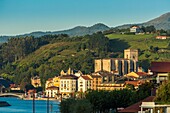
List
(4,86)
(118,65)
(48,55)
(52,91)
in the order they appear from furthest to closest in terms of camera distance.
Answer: (48,55) < (4,86) < (118,65) < (52,91)

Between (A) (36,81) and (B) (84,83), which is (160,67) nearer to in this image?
(B) (84,83)

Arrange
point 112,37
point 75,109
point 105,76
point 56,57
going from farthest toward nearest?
1. point 112,37
2. point 56,57
3. point 105,76
4. point 75,109

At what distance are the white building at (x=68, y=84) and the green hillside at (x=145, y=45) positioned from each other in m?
14.6

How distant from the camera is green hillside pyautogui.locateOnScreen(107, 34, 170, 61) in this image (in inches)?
5738

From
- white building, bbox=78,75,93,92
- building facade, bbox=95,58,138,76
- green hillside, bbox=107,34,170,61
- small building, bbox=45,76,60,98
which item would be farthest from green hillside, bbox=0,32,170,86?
white building, bbox=78,75,93,92

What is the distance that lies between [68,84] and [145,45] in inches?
936

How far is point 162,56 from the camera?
471 ft

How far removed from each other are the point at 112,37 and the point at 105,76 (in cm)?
5055

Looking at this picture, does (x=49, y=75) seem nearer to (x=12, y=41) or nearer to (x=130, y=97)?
(x=12, y=41)

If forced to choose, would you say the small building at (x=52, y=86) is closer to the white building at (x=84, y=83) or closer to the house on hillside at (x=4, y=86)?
the white building at (x=84, y=83)

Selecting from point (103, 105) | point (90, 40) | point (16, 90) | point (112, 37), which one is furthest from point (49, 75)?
point (103, 105)

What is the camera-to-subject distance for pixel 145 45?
155 m

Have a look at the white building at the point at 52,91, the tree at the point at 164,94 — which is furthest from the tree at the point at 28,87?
the tree at the point at 164,94

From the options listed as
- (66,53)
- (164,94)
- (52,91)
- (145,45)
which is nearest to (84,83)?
(52,91)
